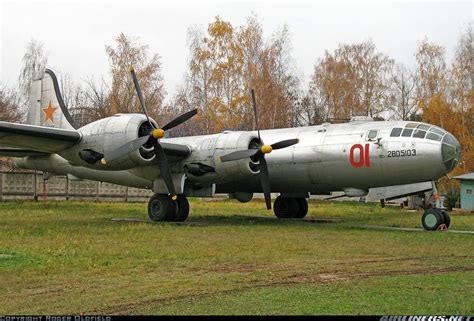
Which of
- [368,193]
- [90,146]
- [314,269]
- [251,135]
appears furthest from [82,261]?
[368,193]

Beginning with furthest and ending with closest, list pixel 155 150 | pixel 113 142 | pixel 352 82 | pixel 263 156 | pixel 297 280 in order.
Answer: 1. pixel 352 82
2. pixel 263 156
3. pixel 155 150
4. pixel 113 142
5. pixel 297 280

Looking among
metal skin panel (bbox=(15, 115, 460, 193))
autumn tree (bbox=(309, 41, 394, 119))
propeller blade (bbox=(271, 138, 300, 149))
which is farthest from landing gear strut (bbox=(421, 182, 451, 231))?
autumn tree (bbox=(309, 41, 394, 119))

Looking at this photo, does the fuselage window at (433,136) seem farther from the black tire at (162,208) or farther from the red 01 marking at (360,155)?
the black tire at (162,208)

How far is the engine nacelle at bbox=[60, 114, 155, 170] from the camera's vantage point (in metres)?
18.7

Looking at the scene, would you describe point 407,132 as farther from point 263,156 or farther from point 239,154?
point 239,154

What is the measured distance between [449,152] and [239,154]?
634 cm

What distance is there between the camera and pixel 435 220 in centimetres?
1786

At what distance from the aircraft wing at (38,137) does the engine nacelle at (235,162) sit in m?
4.49

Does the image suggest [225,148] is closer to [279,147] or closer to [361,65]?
[279,147]

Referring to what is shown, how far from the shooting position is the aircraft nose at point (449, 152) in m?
18.0

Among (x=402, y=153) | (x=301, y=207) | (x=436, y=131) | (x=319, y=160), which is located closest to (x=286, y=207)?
(x=301, y=207)

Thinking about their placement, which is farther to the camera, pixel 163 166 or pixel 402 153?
pixel 163 166

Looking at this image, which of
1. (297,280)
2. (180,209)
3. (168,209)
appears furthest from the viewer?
(180,209)

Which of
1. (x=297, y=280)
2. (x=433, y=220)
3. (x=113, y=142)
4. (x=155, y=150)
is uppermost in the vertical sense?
(x=113, y=142)
